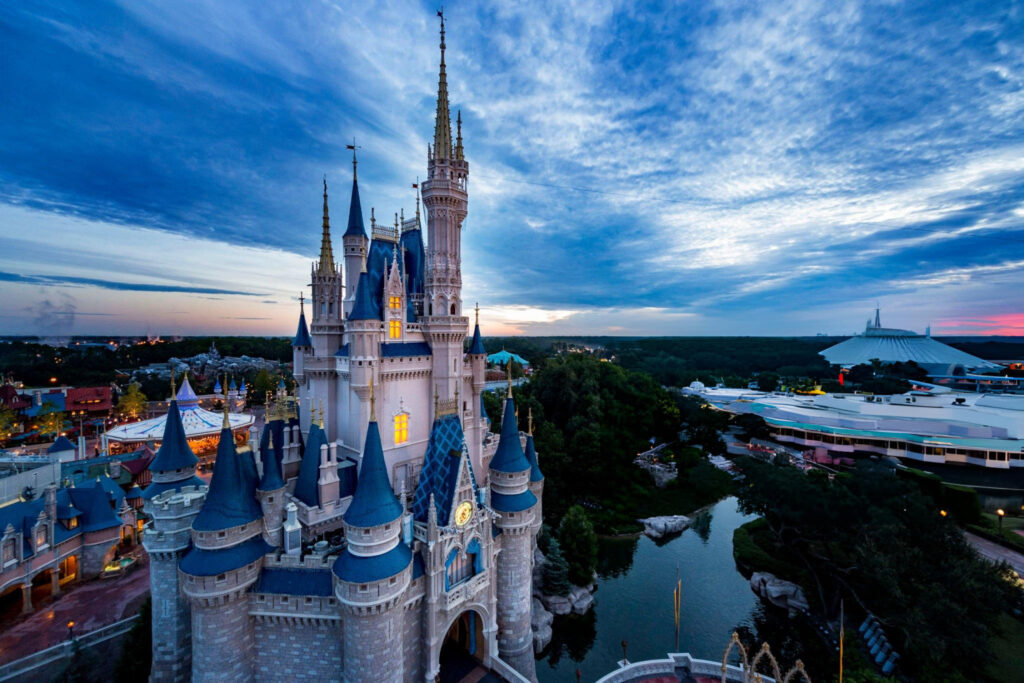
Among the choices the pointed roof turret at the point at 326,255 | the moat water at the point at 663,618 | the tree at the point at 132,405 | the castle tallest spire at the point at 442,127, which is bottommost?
the moat water at the point at 663,618

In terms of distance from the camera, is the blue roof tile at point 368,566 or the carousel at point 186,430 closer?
the blue roof tile at point 368,566

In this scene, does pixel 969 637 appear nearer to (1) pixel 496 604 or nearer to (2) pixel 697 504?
(1) pixel 496 604

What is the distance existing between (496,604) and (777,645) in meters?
15.3

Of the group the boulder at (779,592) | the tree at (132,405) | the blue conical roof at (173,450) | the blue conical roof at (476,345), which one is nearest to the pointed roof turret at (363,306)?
the blue conical roof at (476,345)

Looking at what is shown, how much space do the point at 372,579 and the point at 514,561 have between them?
7.32 metres

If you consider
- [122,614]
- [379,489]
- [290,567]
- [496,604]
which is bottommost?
[122,614]

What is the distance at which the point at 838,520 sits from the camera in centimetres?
1930

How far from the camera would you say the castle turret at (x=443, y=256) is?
19078 millimetres

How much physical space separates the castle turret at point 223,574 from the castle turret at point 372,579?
329 cm

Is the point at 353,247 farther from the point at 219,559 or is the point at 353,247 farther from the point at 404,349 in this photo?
the point at 219,559

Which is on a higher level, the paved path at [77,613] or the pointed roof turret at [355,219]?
the pointed roof turret at [355,219]

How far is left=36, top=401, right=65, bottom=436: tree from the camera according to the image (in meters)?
40.3

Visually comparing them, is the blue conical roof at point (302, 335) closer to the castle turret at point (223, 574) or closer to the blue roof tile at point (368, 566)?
the castle turret at point (223, 574)

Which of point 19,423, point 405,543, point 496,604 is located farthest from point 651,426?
point 19,423
